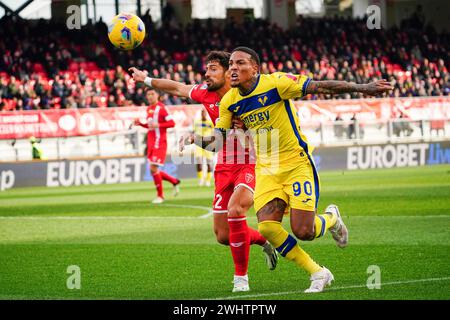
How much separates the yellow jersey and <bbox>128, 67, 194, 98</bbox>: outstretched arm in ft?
4.86

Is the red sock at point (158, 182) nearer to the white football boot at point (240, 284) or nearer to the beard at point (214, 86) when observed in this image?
the beard at point (214, 86)

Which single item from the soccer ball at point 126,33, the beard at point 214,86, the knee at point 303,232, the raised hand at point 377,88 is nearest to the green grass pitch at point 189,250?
the knee at point 303,232

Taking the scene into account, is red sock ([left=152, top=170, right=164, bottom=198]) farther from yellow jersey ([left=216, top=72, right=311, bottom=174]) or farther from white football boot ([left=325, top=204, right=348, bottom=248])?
Answer: yellow jersey ([left=216, top=72, right=311, bottom=174])

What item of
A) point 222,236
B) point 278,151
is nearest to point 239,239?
point 222,236

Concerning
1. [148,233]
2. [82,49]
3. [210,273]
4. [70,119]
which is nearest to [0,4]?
[82,49]

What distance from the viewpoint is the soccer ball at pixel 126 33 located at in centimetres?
1009

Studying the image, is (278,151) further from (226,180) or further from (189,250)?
(189,250)

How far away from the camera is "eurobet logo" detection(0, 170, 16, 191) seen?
27.2 m

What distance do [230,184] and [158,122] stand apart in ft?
38.2

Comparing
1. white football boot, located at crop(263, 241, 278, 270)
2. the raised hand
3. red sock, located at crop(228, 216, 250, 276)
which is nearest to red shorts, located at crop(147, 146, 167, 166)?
white football boot, located at crop(263, 241, 278, 270)

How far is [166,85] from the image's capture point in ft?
33.4

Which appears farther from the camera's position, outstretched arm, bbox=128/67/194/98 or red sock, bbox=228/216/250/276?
outstretched arm, bbox=128/67/194/98

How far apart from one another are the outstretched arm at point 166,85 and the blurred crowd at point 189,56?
21.3 meters


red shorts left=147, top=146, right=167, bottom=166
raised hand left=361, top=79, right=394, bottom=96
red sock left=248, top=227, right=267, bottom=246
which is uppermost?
raised hand left=361, top=79, right=394, bottom=96
